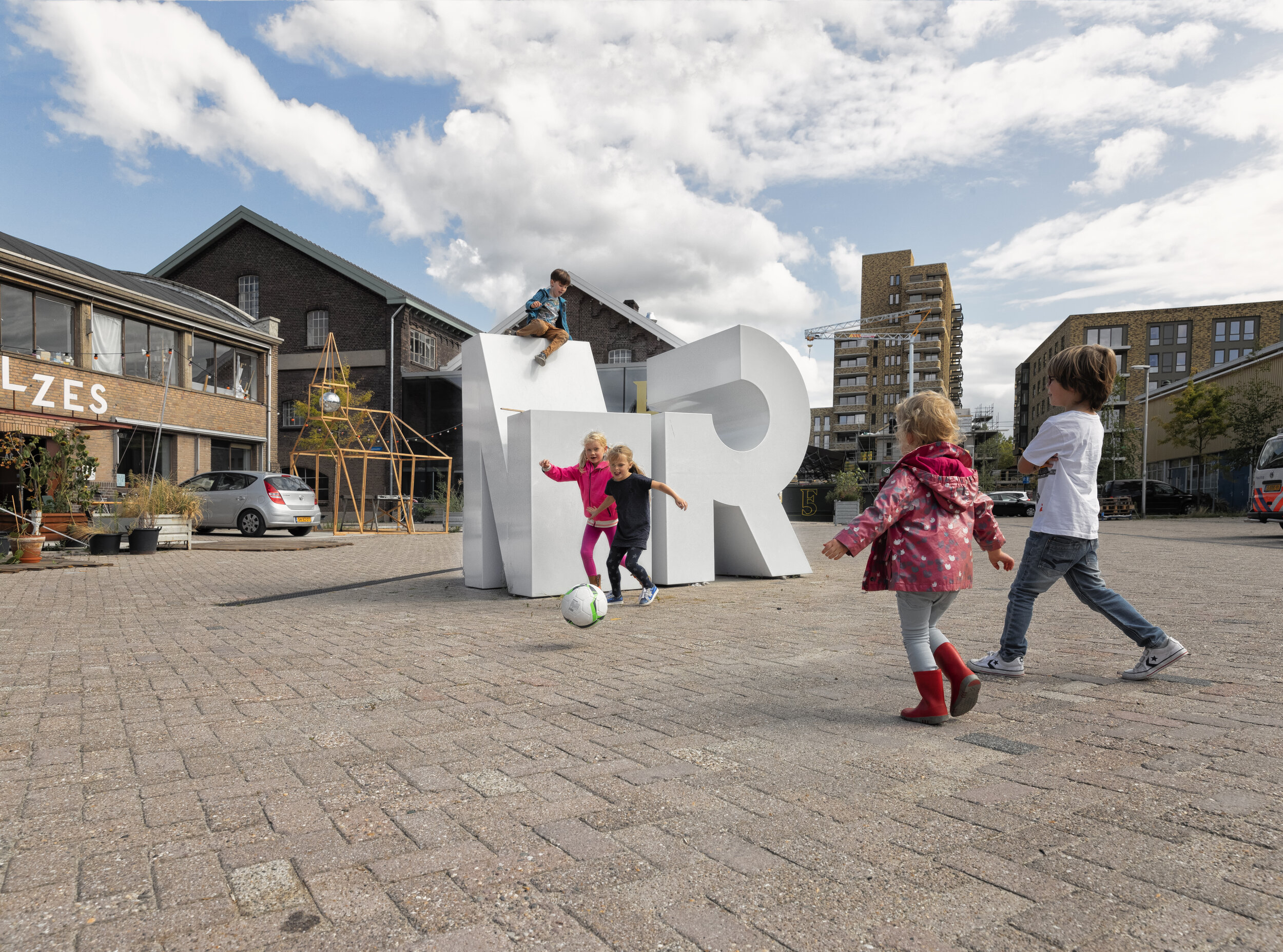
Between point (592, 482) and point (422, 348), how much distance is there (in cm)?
2963

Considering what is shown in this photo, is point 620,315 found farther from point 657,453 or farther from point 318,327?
point 657,453

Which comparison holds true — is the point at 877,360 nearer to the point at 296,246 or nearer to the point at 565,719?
the point at 296,246

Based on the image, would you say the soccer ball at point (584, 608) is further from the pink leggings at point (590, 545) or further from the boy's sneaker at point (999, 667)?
the boy's sneaker at point (999, 667)

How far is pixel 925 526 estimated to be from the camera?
11.7ft

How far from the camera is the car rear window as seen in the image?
18000 mm

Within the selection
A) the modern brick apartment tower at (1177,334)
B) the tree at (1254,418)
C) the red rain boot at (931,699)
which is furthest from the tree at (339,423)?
the modern brick apartment tower at (1177,334)

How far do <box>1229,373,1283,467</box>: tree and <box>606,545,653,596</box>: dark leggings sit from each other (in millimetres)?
37022

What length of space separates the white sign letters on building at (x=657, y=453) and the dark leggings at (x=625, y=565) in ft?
2.37

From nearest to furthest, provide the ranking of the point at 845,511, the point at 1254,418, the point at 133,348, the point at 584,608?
the point at 584,608 → the point at 133,348 → the point at 845,511 → the point at 1254,418

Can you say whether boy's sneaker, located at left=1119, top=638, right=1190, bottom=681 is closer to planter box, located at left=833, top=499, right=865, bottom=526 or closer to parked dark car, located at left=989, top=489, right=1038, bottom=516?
planter box, located at left=833, top=499, right=865, bottom=526

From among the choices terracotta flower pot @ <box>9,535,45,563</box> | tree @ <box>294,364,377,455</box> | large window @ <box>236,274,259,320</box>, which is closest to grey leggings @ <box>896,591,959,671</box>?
terracotta flower pot @ <box>9,535,45,563</box>

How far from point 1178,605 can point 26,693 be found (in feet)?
27.8

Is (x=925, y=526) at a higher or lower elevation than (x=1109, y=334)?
lower

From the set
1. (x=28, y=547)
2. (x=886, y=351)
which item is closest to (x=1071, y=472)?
(x=28, y=547)
